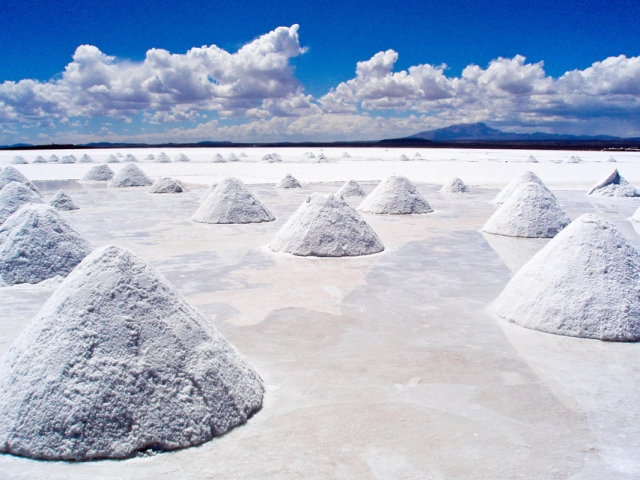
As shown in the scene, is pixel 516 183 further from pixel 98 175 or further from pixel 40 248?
pixel 98 175

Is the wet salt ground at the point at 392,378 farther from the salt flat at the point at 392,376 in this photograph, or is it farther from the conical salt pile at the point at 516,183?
the conical salt pile at the point at 516,183

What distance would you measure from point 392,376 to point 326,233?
438cm

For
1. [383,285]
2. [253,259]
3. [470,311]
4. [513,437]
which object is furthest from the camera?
[253,259]

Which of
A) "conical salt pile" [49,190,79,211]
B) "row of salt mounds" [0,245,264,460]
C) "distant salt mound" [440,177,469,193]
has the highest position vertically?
"row of salt mounds" [0,245,264,460]

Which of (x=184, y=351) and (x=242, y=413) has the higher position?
(x=184, y=351)

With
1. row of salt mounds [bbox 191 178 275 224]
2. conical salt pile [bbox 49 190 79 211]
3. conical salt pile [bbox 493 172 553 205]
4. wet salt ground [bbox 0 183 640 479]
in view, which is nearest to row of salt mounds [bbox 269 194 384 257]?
wet salt ground [bbox 0 183 640 479]

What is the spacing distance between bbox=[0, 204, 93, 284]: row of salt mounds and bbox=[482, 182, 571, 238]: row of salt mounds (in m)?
7.00

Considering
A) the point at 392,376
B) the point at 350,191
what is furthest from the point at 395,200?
the point at 392,376

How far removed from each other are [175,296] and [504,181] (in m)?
22.9

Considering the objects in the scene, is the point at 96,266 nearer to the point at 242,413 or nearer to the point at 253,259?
the point at 242,413

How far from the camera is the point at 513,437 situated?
313cm

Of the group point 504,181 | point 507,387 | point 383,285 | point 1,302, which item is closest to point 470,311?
point 383,285

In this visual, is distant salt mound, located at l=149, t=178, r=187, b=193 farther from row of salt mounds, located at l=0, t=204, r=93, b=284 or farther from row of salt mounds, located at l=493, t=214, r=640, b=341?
row of salt mounds, located at l=493, t=214, r=640, b=341

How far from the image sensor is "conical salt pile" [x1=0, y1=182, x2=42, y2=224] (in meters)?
10.0
